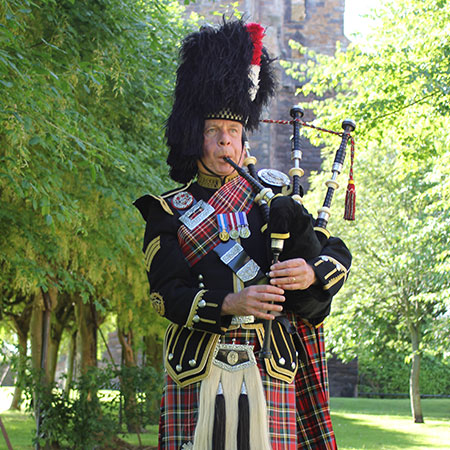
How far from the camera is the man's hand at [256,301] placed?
2785mm

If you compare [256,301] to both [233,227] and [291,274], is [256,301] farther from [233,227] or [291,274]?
[233,227]

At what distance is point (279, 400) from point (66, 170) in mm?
5016

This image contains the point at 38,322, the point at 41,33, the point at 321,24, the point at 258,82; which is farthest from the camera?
the point at 321,24

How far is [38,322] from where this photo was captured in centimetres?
1327

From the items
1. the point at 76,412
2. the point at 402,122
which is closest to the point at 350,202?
the point at 76,412

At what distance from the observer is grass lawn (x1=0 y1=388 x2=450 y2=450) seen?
12242 millimetres

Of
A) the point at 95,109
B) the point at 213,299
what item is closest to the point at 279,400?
the point at 213,299

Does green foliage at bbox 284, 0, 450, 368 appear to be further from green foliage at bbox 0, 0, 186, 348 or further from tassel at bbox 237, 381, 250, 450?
tassel at bbox 237, 381, 250, 450

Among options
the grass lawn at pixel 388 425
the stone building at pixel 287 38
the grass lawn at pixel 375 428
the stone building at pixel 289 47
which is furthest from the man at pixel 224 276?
the stone building at pixel 287 38

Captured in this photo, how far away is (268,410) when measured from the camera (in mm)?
2971

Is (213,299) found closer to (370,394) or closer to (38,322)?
(38,322)

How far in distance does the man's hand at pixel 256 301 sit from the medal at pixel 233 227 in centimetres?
34

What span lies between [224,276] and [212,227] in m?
0.22

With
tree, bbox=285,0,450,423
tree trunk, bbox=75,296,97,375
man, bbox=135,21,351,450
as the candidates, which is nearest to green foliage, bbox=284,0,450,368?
tree, bbox=285,0,450,423
